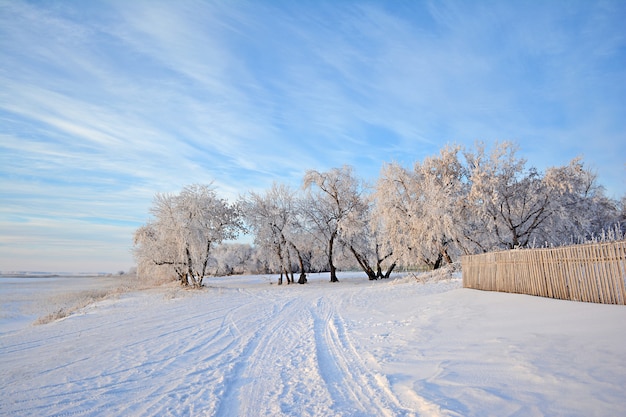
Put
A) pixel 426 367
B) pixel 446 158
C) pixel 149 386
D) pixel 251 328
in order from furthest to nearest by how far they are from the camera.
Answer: pixel 446 158, pixel 251 328, pixel 426 367, pixel 149 386

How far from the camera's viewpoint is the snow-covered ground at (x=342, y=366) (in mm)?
4445

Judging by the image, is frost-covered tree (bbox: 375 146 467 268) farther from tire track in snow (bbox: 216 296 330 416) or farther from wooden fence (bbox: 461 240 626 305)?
tire track in snow (bbox: 216 296 330 416)

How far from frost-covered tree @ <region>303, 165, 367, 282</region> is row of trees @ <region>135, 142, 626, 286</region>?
10cm

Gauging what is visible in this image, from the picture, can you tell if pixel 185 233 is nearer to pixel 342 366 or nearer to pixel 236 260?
pixel 342 366

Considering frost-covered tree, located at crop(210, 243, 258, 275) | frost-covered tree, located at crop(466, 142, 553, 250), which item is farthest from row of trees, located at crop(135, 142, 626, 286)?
frost-covered tree, located at crop(210, 243, 258, 275)

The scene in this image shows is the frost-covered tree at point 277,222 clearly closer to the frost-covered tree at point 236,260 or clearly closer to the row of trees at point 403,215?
the row of trees at point 403,215

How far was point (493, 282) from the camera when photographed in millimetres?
14016

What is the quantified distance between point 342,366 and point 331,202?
29.4 metres

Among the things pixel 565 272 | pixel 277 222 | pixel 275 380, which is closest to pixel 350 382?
pixel 275 380

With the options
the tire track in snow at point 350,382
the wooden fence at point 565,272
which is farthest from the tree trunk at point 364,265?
the tire track in snow at point 350,382

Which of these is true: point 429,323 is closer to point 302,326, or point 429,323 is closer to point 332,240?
→ point 302,326

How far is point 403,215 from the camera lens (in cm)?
2584

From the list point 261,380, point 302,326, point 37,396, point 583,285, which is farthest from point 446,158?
point 37,396

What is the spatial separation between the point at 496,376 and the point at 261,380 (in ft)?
→ 12.0
